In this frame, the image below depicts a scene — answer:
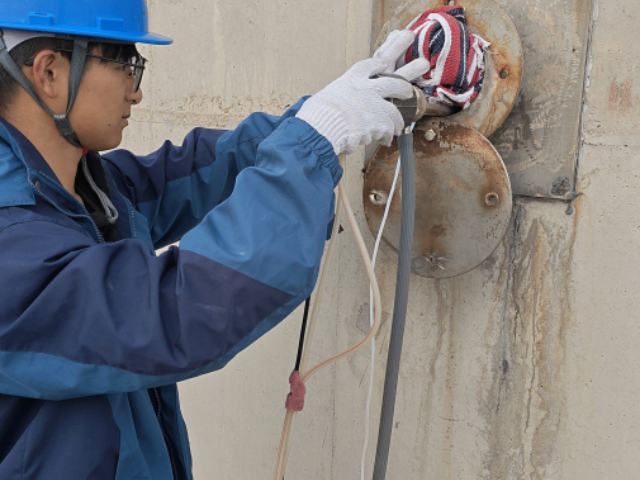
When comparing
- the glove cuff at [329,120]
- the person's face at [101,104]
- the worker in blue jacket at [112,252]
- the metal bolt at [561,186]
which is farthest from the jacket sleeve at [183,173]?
the metal bolt at [561,186]

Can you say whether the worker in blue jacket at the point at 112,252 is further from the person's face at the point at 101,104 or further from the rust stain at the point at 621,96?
the rust stain at the point at 621,96

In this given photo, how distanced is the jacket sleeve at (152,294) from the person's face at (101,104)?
237mm

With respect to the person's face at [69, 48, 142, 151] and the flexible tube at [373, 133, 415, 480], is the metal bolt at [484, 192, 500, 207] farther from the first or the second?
the person's face at [69, 48, 142, 151]

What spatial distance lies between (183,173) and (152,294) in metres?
0.54

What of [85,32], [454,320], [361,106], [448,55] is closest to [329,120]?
[361,106]

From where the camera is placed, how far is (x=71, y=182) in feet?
3.60

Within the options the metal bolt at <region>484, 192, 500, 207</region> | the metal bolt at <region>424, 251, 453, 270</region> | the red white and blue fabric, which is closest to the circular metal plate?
the red white and blue fabric

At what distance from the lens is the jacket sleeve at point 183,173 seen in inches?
49.8

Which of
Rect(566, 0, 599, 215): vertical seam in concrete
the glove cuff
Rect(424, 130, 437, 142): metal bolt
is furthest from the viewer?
Rect(424, 130, 437, 142): metal bolt

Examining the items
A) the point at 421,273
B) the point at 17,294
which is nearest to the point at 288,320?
the point at 421,273

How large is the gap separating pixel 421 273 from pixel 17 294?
74 cm

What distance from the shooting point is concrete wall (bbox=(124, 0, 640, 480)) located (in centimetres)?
105

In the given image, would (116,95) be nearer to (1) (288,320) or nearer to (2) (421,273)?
(2) (421,273)

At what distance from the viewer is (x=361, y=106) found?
37.2 inches
